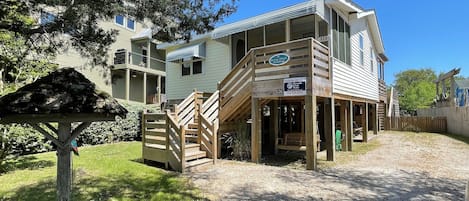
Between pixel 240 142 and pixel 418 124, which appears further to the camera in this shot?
pixel 418 124

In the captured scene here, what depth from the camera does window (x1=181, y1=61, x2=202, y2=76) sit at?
13.8 meters

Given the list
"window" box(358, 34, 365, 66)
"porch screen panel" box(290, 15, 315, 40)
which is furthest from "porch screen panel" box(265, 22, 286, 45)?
"window" box(358, 34, 365, 66)

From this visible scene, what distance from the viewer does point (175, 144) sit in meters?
7.47

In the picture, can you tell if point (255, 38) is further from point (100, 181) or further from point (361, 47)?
point (100, 181)


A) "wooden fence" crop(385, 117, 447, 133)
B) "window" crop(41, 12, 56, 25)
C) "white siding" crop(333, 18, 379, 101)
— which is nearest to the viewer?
"window" crop(41, 12, 56, 25)

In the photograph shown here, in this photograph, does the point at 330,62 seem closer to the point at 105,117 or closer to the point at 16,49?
the point at 105,117

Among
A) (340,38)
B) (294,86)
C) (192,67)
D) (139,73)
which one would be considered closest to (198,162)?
(294,86)

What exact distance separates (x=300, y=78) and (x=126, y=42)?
683 inches

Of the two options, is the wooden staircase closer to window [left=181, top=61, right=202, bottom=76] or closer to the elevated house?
the elevated house

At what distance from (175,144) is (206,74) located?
6.33m

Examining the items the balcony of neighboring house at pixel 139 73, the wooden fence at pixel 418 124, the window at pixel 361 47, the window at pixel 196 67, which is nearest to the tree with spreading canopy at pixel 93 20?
the window at pixel 196 67

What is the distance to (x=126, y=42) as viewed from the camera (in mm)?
21172

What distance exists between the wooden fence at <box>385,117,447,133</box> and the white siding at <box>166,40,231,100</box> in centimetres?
1336

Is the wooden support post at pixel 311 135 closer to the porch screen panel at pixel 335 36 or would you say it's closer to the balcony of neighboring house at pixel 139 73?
the porch screen panel at pixel 335 36
